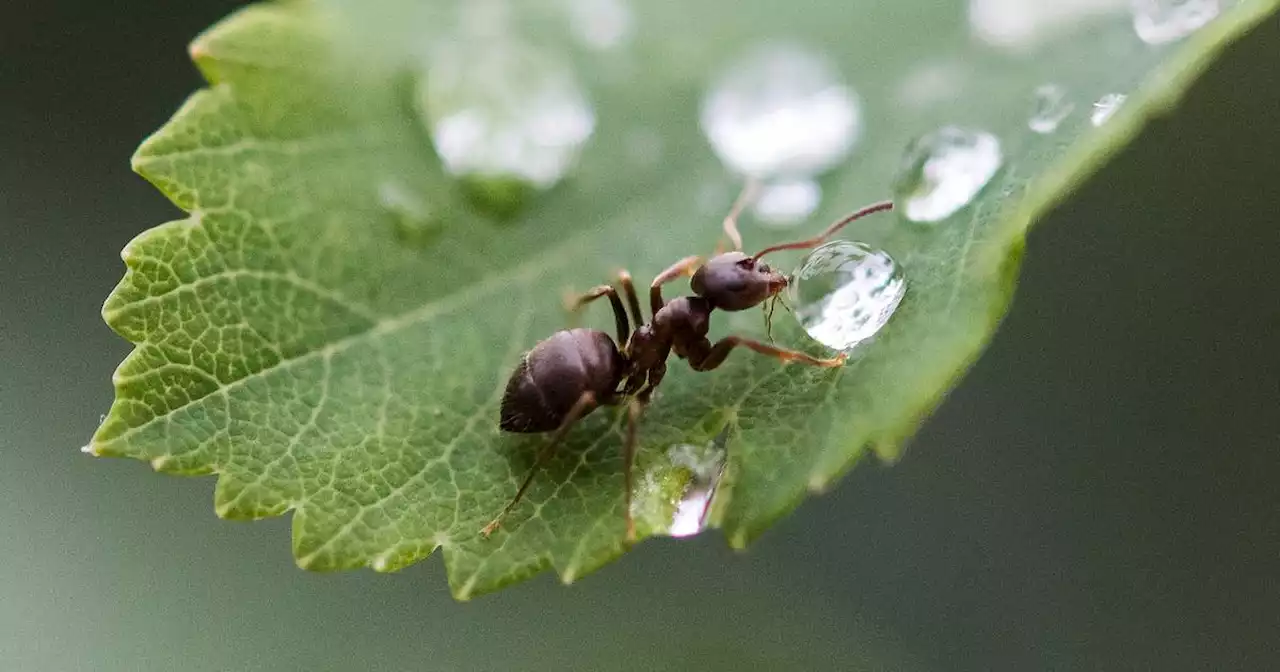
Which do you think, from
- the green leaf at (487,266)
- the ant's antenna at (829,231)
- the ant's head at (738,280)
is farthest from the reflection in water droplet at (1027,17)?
the ant's head at (738,280)

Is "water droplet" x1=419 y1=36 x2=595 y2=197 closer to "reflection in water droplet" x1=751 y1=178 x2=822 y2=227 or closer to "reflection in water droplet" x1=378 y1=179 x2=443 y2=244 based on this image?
"reflection in water droplet" x1=378 y1=179 x2=443 y2=244

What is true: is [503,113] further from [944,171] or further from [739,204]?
[944,171]

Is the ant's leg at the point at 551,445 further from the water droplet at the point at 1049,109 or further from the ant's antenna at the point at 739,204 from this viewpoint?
the water droplet at the point at 1049,109

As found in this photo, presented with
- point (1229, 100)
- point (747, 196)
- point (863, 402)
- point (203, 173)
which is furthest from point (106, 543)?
point (1229, 100)

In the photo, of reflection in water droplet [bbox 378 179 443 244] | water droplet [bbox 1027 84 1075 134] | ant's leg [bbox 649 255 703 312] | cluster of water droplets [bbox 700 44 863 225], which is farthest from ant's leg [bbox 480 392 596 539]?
water droplet [bbox 1027 84 1075 134]

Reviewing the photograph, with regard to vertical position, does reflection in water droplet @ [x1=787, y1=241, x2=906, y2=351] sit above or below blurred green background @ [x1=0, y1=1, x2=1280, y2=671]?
above

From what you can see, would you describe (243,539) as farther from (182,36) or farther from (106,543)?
(182,36)

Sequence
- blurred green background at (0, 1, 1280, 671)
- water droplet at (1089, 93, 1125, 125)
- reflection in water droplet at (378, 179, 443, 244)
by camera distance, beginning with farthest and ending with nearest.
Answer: blurred green background at (0, 1, 1280, 671)
reflection in water droplet at (378, 179, 443, 244)
water droplet at (1089, 93, 1125, 125)
